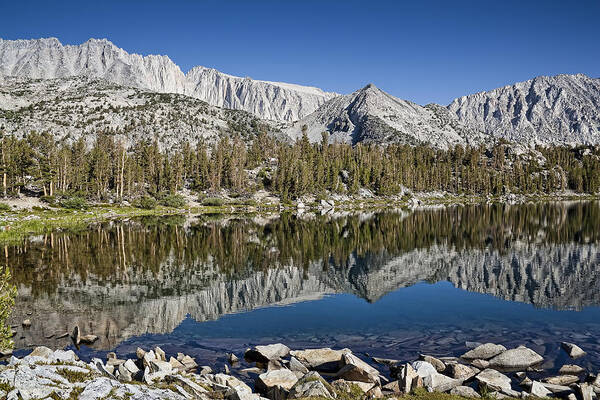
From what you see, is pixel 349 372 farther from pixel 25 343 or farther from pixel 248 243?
pixel 248 243

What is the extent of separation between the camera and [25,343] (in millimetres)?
20688

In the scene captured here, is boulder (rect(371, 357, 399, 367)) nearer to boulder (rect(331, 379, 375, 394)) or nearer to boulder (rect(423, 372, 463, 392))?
boulder (rect(423, 372, 463, 392))

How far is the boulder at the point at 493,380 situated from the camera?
48.0ft

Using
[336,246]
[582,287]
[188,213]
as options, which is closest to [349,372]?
[582,287]

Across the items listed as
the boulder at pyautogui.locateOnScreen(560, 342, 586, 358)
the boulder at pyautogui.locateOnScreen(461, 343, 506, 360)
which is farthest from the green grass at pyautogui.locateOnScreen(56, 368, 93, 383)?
the boulder at pyautogui.locateOnScreen(560, 342, 586, 358)

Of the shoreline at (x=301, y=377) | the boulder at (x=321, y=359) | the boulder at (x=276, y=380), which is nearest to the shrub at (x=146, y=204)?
the shoreline at (x=301, y=377)

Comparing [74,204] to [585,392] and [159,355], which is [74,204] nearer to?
[159,355]

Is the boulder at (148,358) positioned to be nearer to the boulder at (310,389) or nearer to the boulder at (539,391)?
the boulder at (310,389)

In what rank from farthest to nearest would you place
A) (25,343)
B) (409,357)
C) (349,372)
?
(25,343), (409,357), (349,372)

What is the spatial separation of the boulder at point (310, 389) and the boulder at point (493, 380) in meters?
5.61

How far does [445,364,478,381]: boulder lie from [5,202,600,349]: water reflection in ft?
44.9

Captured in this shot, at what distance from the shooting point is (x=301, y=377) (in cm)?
1520

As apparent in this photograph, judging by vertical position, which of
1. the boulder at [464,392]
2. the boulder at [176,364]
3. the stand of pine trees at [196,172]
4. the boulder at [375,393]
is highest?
the stand of pine trees at [196,172]

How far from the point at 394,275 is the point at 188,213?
8507cm
